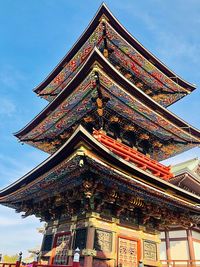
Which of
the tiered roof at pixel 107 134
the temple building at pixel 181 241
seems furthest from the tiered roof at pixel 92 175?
the temple building at pixel 181 241

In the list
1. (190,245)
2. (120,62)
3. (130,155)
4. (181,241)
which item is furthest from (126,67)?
(190,245)

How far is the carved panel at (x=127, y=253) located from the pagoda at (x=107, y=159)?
→ 0.03 m

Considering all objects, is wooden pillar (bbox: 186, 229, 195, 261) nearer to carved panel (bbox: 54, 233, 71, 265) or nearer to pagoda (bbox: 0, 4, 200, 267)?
pagoda (bbox: 0, 4, 200, 267)

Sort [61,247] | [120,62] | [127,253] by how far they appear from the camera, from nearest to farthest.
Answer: [127,253] → [61,247] → [120,62]

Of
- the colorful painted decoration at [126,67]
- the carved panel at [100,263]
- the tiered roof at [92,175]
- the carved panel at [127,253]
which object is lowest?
the carved panel at [100,263]

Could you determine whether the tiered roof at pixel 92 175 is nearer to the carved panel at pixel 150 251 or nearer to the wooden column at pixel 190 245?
the carved panel at pixel 150 251

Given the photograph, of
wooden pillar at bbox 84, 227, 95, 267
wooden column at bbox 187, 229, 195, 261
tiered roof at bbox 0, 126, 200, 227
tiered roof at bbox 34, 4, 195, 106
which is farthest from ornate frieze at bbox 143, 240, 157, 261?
tiered roof at bbox 34, 4, 195, 106

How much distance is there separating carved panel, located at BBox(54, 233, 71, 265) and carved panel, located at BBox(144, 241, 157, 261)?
328 centimetres

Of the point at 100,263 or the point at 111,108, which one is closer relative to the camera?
the point at 100,263

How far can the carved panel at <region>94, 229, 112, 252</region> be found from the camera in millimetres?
8469

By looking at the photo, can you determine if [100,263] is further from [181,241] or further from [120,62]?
[120,62]

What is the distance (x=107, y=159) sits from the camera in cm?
784

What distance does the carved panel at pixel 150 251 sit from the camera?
32.8 feet

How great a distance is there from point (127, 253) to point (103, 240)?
1.42 meters
